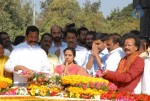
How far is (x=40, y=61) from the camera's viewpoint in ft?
33.2

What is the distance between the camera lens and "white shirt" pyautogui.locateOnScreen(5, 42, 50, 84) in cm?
991

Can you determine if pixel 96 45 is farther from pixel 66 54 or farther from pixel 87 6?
pixel 87 6

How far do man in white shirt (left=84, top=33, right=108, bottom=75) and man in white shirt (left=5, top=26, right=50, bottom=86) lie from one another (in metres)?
1.06

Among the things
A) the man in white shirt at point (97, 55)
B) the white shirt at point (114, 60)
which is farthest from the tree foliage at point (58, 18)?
the white shirt at point (114, 60)

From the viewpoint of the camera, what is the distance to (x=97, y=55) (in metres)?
10.8

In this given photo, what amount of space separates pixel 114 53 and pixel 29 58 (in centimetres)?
163

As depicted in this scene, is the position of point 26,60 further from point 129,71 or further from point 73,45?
point 129,71

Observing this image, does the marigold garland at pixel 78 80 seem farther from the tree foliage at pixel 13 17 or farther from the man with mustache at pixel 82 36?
the tree foliage at pixel 13 17

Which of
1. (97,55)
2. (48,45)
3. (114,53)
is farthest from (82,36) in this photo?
(114,53)

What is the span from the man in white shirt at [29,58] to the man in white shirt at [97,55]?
1058 mm

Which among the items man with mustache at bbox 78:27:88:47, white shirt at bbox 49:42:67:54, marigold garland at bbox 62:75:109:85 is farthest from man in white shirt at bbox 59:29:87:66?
marigold garland at bbox 62:75:109:85

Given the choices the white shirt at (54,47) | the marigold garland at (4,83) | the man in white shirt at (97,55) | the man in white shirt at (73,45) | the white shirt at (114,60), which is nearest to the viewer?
the marigold garland at (4,83)

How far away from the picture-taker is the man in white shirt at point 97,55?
10789mm

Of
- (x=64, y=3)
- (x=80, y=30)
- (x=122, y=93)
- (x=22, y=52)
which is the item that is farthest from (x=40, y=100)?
(x=64, y=3)
